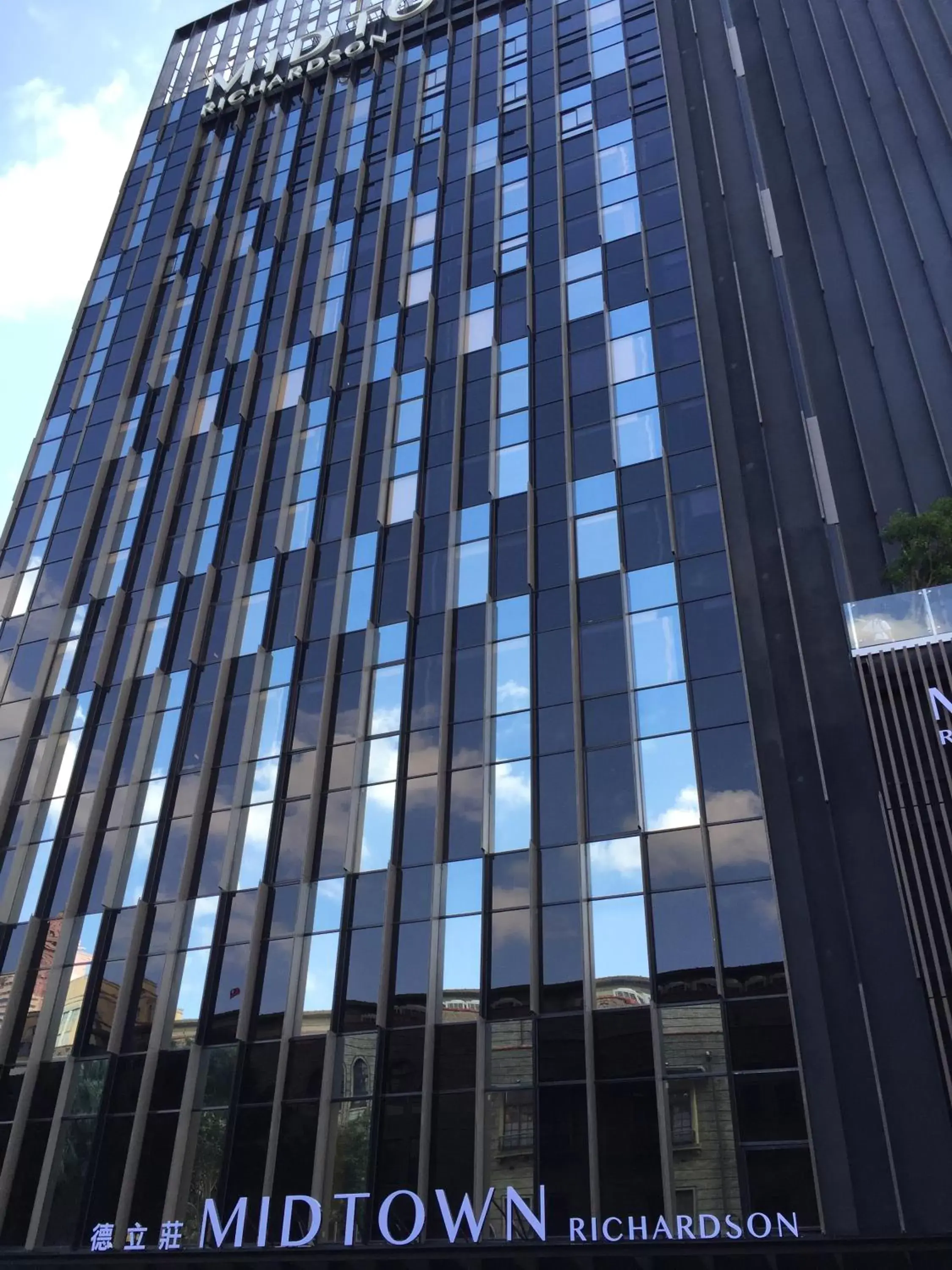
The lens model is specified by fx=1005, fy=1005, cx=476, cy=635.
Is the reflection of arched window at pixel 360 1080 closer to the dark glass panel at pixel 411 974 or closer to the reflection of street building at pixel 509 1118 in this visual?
the dark glass panel at pixel 411 974

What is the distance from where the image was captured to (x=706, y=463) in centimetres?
3469

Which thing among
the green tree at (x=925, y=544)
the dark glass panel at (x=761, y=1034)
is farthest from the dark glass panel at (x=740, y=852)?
the green tree at (x=925, y=544)

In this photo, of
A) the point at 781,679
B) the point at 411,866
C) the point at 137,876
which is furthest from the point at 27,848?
the point at 781,679

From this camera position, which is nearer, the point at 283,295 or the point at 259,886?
the point at 259,886

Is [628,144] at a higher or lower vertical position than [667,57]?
lower

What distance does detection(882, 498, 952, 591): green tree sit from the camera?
28.5m

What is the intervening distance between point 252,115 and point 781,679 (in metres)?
52.0

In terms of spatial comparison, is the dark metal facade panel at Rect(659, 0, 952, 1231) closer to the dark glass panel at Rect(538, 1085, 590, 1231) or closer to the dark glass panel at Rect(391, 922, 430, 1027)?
the dark glass panel at Rect(538, 1085, 590, 1231)

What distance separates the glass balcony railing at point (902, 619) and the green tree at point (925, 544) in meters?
0.74

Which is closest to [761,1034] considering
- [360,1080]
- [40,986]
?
[360,1080]

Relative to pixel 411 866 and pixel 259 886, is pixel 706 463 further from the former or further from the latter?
pixel 259 886

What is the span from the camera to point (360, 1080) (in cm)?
2847

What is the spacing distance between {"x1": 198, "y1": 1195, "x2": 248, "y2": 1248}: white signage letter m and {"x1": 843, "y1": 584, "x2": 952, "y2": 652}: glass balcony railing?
2294 cm

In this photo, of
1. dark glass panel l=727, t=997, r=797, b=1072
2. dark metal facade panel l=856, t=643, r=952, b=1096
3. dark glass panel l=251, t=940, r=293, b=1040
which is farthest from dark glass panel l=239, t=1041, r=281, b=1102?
dark metal facade panel l=856, t=643, r=952, b=1096
